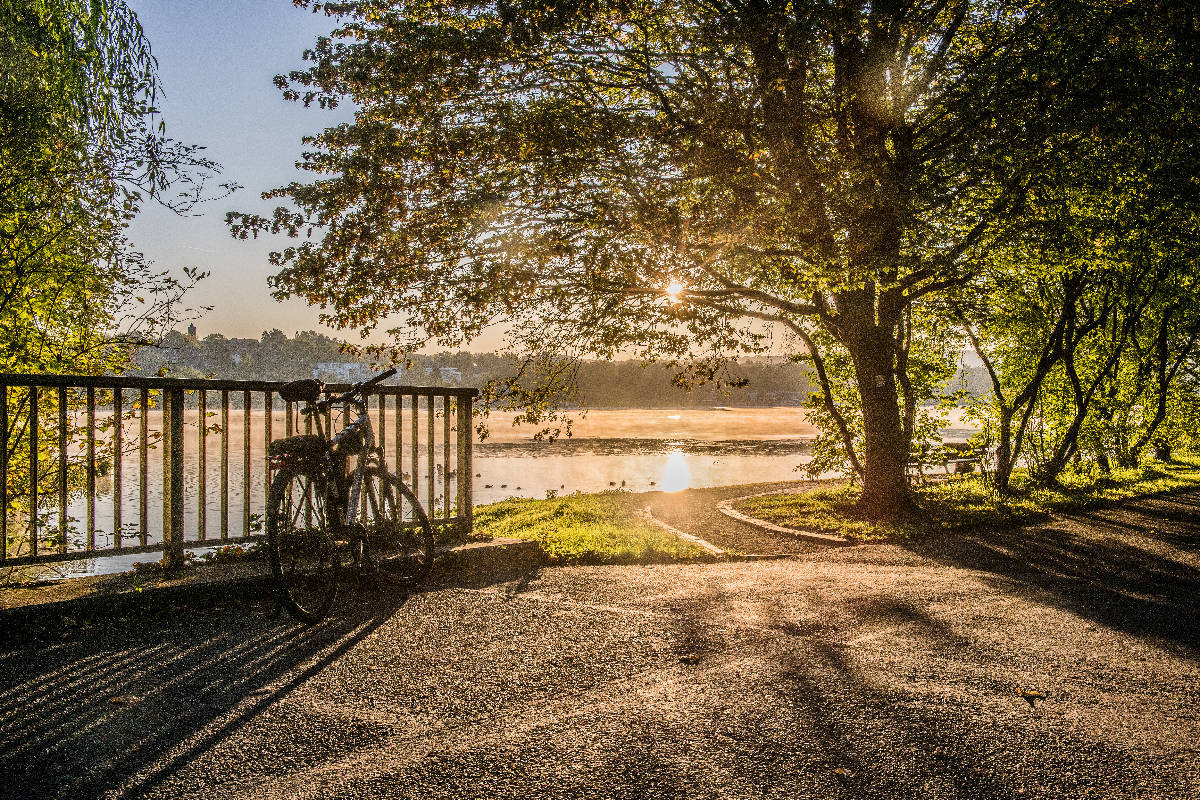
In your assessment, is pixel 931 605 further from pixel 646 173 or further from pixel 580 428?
pixel 580 428

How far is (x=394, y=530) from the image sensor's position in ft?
16.9

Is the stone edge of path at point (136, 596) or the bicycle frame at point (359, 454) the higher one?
the bicycle frame at point (359, 454)

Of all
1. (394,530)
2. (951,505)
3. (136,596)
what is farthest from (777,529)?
(136,596)

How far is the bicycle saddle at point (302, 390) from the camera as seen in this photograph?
4.82 metres

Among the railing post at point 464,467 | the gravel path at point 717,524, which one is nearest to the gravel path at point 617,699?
the railing post at point 464,467

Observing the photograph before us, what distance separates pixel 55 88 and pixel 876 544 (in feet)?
35.2

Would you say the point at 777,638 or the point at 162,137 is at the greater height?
the point at 162,137

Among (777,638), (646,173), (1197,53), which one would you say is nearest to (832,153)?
(646,173)

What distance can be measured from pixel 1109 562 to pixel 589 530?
229 inches

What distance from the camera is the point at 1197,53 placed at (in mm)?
8609

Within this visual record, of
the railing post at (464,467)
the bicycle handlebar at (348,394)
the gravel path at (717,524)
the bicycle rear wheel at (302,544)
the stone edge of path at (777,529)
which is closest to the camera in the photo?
the bicycle rear wheel at (302,544)

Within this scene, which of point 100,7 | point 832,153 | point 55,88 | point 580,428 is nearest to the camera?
point 55,88

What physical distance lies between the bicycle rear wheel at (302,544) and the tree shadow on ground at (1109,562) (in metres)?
5.28

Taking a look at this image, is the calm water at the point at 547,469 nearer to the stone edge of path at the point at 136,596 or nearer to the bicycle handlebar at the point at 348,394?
the stone edge of path at the point at 136,596
